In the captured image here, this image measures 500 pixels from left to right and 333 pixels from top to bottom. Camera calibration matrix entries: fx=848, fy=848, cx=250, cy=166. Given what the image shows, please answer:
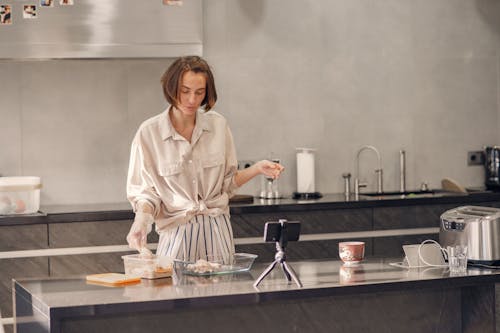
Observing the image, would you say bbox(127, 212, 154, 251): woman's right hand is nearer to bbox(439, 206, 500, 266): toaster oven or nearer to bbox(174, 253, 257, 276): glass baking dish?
bbox(174, 253, 257, 276): glass baking dish

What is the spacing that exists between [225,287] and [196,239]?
2.52 feet

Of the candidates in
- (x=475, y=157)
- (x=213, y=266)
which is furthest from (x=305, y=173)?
(x=213, y=266)

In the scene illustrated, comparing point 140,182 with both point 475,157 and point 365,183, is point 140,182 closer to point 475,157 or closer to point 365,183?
point 365,183

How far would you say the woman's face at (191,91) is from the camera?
10.9ft

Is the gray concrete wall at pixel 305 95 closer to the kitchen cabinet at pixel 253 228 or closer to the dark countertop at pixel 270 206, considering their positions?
the dark countertop at pixel 270 206

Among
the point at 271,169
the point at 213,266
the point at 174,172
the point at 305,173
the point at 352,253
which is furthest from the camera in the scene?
the point at 305,173

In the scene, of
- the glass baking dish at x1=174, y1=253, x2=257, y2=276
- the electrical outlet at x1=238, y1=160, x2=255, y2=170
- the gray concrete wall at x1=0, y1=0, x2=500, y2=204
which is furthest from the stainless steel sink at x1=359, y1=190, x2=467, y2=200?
the glass baking dish at x1=174, y1=253, x2=257, y2=276

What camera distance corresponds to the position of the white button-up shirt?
11.1ft

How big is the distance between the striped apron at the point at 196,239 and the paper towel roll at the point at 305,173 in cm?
161

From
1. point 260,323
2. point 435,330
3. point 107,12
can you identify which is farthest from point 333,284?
point 107,12

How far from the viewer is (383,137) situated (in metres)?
5.38

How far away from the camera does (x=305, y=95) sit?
17.1ft

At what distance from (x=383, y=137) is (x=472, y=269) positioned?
243cm

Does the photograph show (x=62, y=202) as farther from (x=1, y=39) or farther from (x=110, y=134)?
(x=1, y=39)
